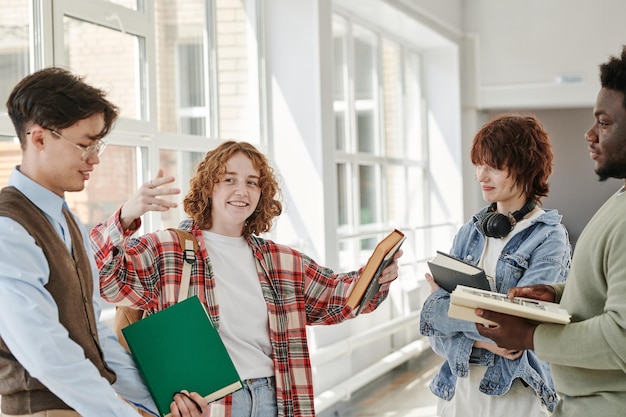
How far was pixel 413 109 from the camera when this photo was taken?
792 centimetres

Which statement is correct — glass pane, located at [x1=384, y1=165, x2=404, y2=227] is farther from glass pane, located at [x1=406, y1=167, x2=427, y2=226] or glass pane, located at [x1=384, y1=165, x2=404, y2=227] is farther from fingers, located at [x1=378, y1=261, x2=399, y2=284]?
fingers, located at [x1=378, y1=261, x2=399, y2=284]

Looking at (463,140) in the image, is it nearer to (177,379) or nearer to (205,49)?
(205,49)

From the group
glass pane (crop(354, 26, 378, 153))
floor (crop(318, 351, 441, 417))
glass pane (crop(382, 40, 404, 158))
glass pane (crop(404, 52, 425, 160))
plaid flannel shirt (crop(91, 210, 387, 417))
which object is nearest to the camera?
plaid flannel shirt (crop(91, 210, 387, 417))

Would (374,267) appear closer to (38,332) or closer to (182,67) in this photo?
(38,332)

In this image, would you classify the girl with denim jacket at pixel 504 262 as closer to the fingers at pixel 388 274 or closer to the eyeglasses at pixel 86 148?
the fingers at pixel 388 274

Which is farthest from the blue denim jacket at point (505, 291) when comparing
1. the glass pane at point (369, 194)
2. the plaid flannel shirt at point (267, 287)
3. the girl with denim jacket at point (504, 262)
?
the glass pane at point (369, 194)

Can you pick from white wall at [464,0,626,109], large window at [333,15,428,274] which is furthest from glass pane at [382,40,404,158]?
white wall at [464,0,626,109]

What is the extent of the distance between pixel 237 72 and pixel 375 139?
2529 mm

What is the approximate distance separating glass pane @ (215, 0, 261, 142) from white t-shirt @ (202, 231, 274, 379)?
2203 mm

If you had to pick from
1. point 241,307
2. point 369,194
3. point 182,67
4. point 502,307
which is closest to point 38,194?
point 241,307

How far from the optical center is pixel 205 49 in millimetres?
4281

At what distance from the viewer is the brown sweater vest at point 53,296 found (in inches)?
57.7

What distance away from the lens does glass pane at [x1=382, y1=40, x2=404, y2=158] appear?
7.18 metres

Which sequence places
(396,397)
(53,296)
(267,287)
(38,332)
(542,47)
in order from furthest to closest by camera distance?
(542,47), (396,397), (267,287), (53,296), (38,332)
